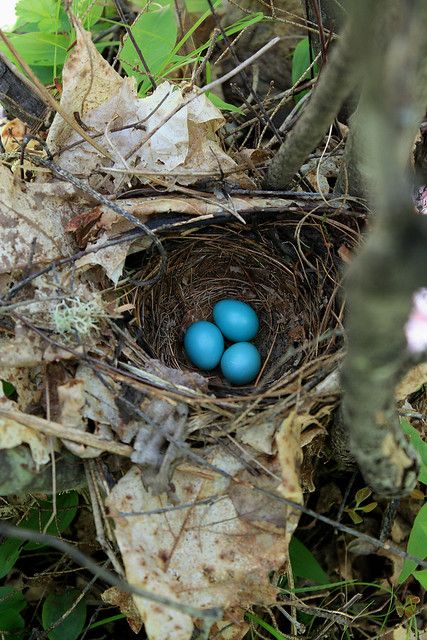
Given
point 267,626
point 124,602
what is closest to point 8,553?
point 124,602

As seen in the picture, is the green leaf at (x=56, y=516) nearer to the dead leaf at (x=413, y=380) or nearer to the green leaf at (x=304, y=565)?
the green leaf at (x=304, y=565)

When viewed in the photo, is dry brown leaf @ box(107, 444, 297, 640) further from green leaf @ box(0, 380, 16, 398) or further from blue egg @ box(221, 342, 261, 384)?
blue egg @ box(221, 342, 261, 384)

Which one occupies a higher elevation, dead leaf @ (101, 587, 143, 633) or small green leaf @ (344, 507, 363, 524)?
dead leaf @ (101, 587, 143, 633)

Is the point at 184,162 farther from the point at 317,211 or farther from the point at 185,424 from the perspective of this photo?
the point at 185,424

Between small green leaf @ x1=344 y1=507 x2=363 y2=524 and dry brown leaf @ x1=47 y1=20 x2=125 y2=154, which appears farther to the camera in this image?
small green leaf @ x1=344 y1=507 x2=363 y2=524

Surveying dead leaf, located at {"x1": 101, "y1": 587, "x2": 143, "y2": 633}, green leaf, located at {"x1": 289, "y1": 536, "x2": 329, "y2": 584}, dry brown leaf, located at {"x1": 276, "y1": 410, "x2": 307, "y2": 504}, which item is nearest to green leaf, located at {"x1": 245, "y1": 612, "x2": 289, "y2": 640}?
green leaf, located at {"x1": 289, "y1": 536, "x2": 329, "y2": 584}

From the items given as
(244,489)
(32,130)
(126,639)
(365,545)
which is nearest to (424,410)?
(365,545)
